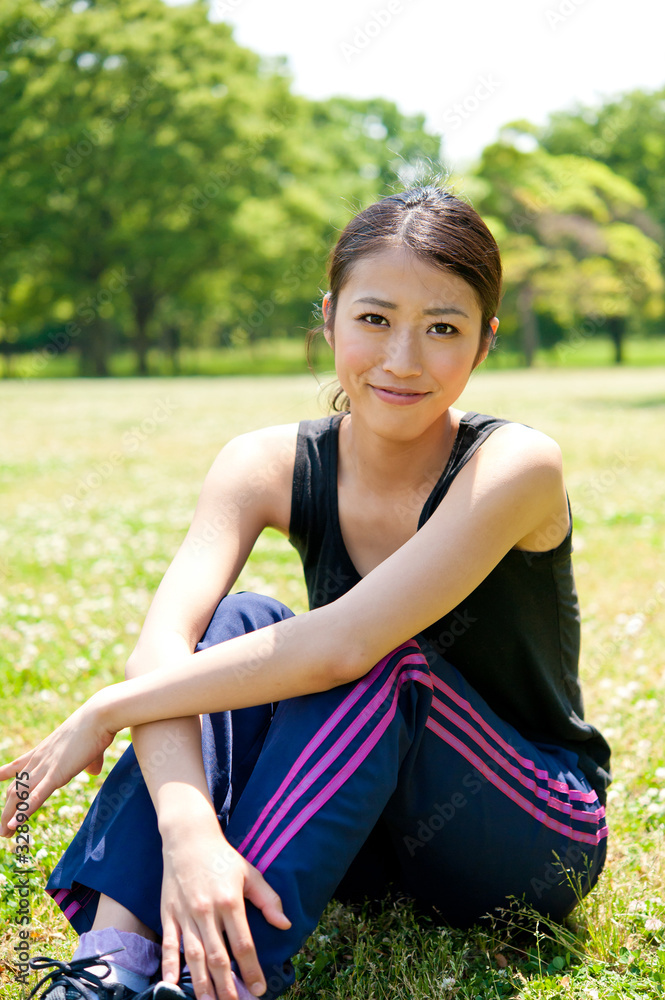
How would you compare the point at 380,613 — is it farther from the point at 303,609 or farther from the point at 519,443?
the point at 303,609

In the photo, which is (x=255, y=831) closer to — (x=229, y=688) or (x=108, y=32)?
(x=229, y=688)

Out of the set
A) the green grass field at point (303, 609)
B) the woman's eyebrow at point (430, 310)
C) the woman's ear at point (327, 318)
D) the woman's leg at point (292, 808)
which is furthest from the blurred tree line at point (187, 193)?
the woman's leg at point (292, 808)

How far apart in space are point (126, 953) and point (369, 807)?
2.05ft

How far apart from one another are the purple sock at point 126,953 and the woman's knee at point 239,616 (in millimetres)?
748

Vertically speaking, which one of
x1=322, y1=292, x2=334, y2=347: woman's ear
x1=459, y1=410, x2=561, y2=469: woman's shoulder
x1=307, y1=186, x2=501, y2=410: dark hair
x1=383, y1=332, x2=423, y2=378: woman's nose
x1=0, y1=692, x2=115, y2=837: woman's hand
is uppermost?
x1=307, y1=186, x2=501, y2=410: dark hair

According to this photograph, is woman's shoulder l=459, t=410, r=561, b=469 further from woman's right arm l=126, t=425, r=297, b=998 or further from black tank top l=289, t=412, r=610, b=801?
woman's right arm l=126, t=425, r=297, b=998

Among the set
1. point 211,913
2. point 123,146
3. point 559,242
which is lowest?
point 211,913

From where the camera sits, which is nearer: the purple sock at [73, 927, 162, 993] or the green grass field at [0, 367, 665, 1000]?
the purple sock at [73, 927, 162, 993]

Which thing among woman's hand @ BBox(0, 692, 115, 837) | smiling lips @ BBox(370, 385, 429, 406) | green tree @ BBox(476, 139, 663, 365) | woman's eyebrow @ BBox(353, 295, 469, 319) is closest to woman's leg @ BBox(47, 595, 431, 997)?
woman's hand @ BBox(0, 692, 115, 837)

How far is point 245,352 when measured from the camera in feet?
228

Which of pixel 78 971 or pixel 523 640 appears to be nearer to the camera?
pixel 78 971

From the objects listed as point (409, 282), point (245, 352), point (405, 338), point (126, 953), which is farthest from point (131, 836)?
point (245, 352)

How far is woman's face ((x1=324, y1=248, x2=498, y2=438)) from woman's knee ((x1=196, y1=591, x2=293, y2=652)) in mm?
616

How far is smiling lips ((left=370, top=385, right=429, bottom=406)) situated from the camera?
8.50 feet
